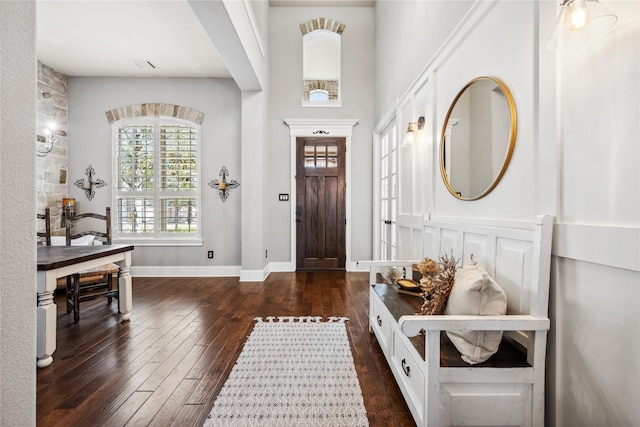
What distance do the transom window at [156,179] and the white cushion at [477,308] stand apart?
4.47 metres

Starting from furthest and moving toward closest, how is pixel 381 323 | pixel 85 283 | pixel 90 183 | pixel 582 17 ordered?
pixel 90 183, pixel 85 283, pixel 381 323, pixel 582 17

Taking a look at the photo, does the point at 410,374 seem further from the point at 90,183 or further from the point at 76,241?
the point at 90,183

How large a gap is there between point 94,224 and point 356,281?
4178mm

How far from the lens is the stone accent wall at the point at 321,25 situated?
17.1ft

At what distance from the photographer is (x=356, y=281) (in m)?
4.57

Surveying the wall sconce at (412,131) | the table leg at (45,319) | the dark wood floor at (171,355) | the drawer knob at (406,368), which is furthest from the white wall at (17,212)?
the wall sconce at (412,131)

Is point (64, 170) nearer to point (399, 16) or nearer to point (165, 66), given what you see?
point (165, 66)

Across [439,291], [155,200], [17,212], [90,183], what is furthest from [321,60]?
[17,212]

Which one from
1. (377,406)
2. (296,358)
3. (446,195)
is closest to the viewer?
(377,406)

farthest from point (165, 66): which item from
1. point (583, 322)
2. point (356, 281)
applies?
point (583, 322)

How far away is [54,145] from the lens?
475 cm

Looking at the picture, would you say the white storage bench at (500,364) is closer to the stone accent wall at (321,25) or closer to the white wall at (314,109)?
the white wall at (314,109)

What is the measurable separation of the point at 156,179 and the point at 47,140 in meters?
1.51

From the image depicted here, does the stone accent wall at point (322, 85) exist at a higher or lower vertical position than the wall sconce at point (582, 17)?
higher
